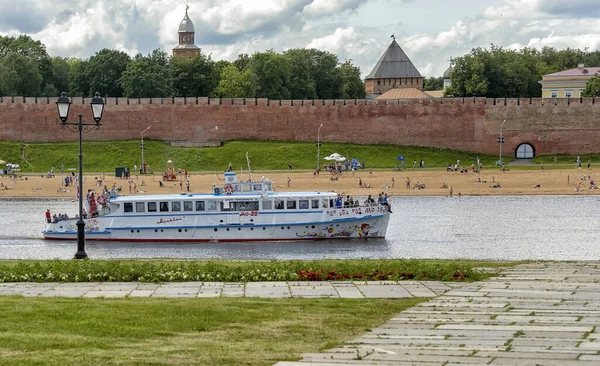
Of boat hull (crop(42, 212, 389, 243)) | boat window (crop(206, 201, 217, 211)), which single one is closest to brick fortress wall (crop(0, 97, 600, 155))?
boat hull (crop(42, 212, 389, 243))

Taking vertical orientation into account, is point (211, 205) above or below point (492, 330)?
below

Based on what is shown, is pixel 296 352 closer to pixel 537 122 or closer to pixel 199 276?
pixel 199 276

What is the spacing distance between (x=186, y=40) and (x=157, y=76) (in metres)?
62.5

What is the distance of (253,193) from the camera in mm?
39875

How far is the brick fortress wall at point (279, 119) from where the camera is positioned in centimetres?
8188

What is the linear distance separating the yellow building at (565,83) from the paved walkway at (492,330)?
86.9 metres

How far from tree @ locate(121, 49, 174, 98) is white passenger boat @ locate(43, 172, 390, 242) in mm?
51577

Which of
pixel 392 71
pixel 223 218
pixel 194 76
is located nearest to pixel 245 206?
pixel 223 218

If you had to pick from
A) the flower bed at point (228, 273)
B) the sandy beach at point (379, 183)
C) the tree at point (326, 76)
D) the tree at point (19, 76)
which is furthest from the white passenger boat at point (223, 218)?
the tree at point (326, 76)

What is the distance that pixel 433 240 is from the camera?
39438 mm

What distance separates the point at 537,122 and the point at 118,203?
48780mm

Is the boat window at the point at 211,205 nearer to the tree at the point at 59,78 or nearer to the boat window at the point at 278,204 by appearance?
the boat window at the point at 278,204

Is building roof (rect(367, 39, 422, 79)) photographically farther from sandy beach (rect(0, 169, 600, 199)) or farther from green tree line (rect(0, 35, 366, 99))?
sandy beach (rect(0, 169, 600, 199))

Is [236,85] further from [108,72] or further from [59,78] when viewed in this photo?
[59,78]
